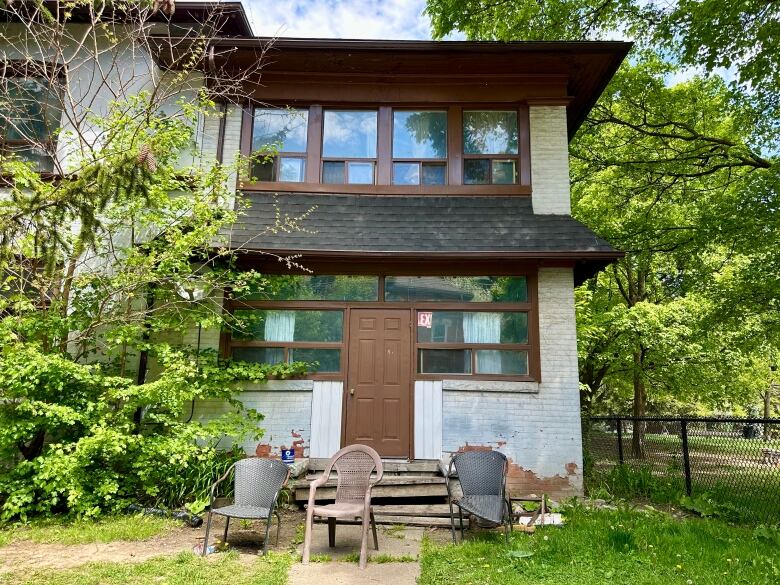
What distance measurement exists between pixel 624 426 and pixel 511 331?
4958mm

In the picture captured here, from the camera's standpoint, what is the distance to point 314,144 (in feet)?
29.5

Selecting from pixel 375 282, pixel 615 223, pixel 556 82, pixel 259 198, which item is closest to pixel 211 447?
pixel 375 282

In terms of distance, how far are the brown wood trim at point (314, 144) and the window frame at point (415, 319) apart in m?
2.18

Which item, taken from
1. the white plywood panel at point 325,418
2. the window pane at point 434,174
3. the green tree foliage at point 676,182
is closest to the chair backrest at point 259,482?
the white plywood panel at point 325,418

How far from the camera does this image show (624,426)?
11039 mm

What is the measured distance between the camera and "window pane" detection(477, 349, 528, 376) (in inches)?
307

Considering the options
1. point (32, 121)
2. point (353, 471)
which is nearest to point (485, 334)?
point (353, 471)

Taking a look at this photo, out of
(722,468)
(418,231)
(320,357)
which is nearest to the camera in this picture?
(722,468)

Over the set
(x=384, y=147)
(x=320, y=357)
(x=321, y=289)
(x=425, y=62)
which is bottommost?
(x=320, y=357)

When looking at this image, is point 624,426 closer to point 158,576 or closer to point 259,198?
point 259,198

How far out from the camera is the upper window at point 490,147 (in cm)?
887

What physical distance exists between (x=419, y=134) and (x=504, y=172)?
1.61 meters

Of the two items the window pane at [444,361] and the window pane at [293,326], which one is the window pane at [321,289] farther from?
the window pane at [444,361]

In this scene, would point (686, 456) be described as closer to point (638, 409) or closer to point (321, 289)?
point (321, 289)
